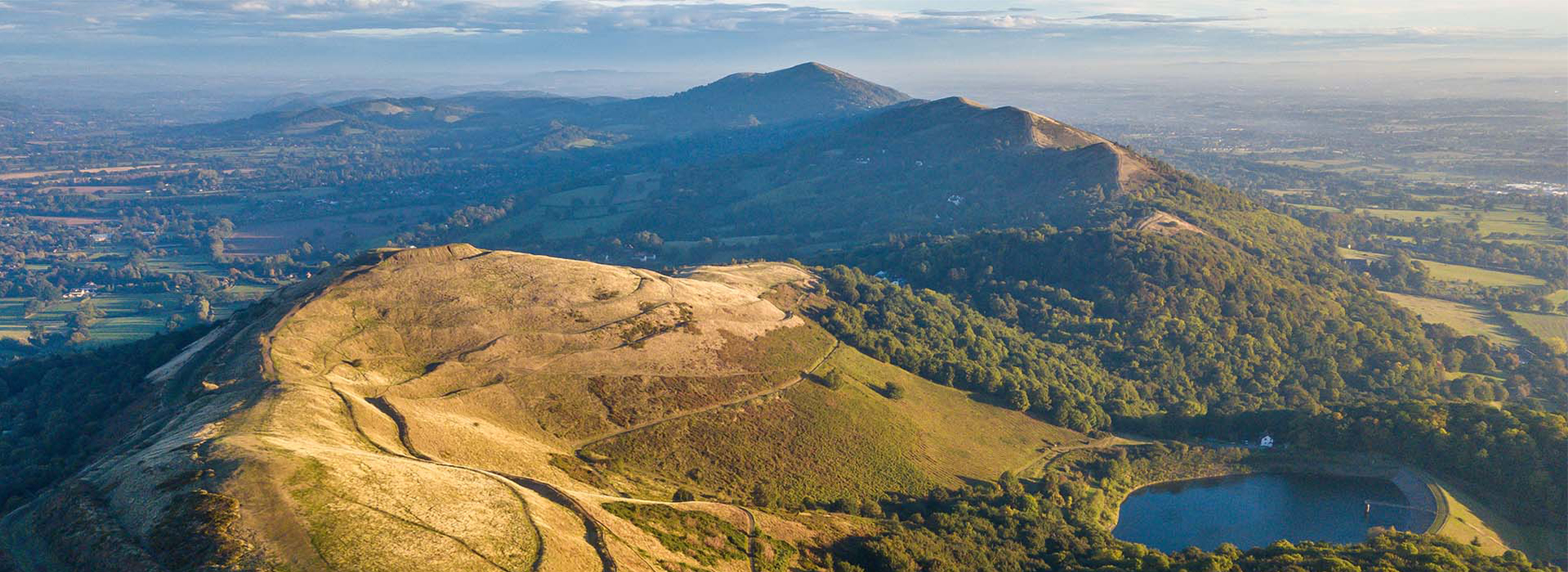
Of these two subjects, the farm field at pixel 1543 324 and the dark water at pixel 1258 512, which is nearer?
the dark water at pixel 1258 512

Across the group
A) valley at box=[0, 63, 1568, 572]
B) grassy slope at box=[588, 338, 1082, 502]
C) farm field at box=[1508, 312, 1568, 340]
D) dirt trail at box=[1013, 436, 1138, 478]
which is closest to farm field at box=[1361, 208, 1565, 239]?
valley at box=[0, 63, 1568, 572]

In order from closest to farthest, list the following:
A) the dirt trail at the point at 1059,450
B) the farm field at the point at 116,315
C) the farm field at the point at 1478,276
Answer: the dirt trail at the point at 1059,450
the farm field at the point at 116,315
the farm field at the point at 1478,276

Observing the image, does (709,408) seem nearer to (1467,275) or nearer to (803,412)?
(803,412)

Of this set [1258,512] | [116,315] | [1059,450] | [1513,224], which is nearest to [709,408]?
[1059,450]

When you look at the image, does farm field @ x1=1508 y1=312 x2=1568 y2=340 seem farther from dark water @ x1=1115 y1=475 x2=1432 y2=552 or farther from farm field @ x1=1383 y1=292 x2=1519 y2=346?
dark water @ x1=1115 y1=475 x2=1432 y2=552

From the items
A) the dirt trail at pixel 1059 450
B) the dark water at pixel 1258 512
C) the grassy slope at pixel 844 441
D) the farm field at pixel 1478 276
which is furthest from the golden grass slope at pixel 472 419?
the farm field at pixel 1478 276

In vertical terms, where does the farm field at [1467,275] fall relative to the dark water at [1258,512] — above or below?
above

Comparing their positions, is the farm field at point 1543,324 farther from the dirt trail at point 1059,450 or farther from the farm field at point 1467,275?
the dirt trail at point 1059,450
